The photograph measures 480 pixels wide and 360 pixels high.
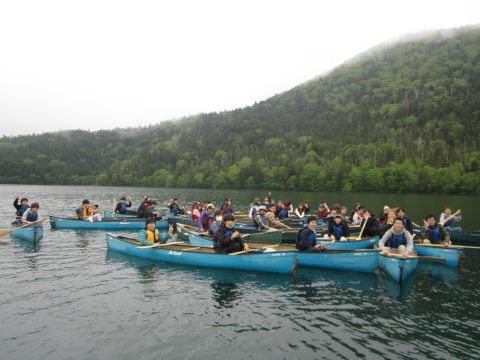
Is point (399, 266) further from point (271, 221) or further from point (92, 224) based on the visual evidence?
point (92, 224)

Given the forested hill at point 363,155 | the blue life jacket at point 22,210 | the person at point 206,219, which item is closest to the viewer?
the person at point 206,219

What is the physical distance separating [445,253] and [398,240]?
4.30 metres

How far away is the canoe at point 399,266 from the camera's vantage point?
1470 cm

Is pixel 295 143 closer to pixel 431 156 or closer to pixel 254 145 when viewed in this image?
pixel 254 145

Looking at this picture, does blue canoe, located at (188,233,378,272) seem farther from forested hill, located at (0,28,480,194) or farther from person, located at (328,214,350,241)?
forested hill, located at (0,28,480,194)

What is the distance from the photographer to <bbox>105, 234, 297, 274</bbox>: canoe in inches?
643

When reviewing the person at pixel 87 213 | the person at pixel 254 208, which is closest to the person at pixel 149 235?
the person at pixel 254 208

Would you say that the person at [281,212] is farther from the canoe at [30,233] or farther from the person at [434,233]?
the canoe at [30,233]

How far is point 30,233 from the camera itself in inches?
924

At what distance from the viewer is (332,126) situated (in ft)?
595

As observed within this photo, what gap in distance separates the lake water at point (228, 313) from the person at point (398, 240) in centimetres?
143

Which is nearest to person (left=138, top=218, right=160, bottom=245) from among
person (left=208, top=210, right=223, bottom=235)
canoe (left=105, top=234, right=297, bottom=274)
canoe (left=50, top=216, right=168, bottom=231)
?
canoe (left=105, top=234, right=297, bottom=274)

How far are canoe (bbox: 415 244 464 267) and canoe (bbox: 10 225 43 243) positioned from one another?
2301cm

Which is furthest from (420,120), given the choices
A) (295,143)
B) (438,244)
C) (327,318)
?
(327,318)
